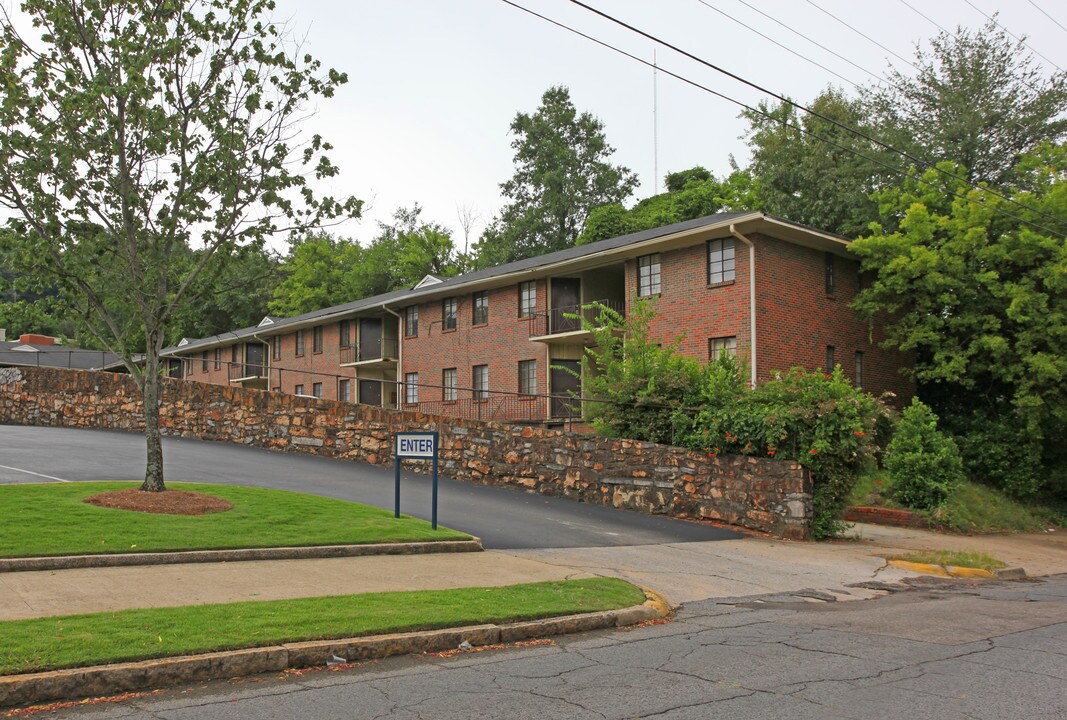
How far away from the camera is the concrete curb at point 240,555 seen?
957cm

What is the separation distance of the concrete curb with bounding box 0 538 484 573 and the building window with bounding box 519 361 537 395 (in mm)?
18801

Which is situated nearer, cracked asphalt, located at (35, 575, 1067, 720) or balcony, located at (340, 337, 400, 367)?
cracked asphalt, located at (35, 575, 1067, 720)

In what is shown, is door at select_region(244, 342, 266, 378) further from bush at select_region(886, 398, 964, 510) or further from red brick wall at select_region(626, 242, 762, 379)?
bush at select_region(886, 398, 964, 510)

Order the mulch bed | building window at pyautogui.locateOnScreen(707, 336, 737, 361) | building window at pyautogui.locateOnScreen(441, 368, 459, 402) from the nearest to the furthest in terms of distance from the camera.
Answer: the mulch bed < building window at pyautogui.locateOnScreen(707, 336, 737, 361) < building window at pyautogui.locateOnScreen(441, 368, 459, 402)

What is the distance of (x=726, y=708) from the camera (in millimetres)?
5809

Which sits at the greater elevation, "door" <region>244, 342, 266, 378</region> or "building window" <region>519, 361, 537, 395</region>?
"door" <region>244, 342, 266, 378</region>

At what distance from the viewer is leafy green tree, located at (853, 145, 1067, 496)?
24.8m

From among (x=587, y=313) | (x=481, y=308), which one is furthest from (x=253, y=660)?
(x=481, y=308)

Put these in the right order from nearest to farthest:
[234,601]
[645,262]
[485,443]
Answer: [234,601] < [485,443] < [645,262]

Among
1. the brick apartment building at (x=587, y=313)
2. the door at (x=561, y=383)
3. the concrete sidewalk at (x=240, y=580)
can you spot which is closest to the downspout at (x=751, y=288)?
the brick apartment building at (x=587, y=313)

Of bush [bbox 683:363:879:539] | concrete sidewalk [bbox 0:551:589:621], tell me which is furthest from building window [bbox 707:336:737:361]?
concrete sidewalk [bbox 0:551:589:621]

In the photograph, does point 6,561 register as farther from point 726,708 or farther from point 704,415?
point 704,415

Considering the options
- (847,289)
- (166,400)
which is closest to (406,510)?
(166,400)

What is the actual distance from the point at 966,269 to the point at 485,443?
15.8 metres
